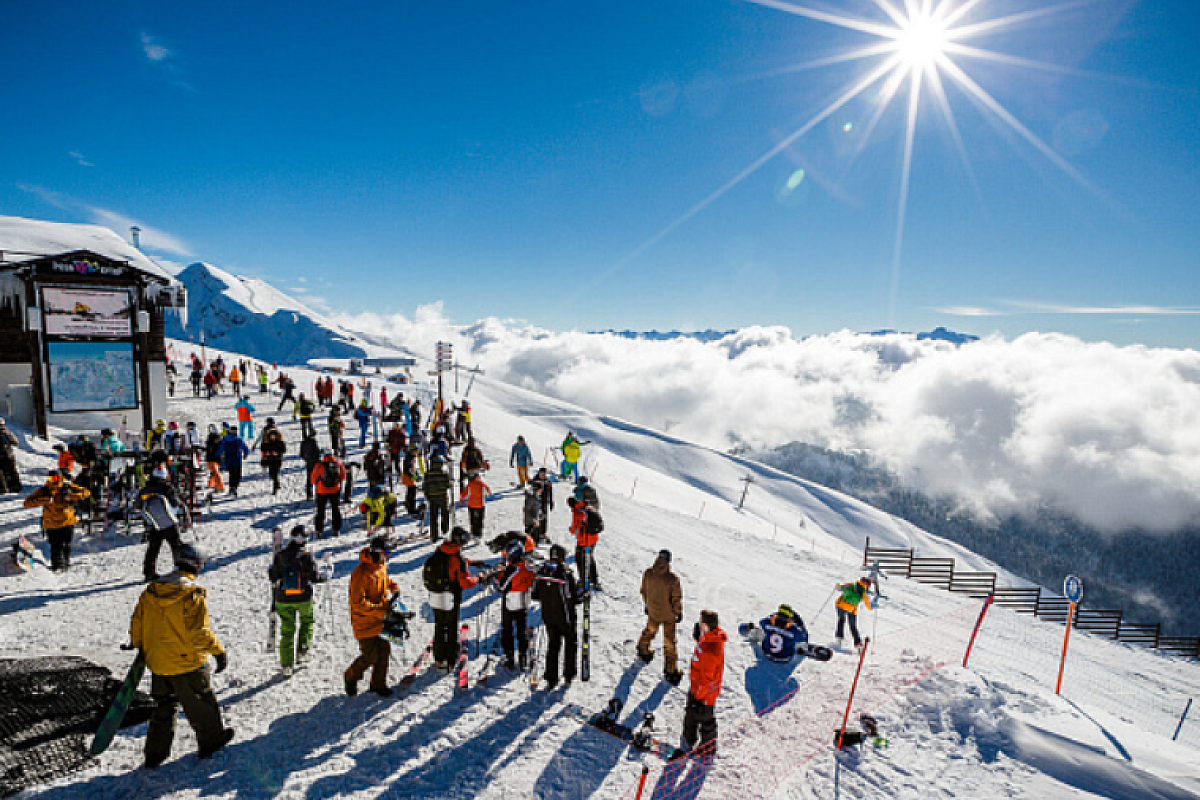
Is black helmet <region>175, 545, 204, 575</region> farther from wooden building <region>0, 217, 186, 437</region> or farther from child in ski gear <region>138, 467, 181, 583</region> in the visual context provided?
wooden building <region>0, 217, 186, 437</region>

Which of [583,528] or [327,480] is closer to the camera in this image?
[583,528]

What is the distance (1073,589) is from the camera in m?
10.1

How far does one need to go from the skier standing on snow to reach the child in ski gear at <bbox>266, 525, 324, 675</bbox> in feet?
7.37

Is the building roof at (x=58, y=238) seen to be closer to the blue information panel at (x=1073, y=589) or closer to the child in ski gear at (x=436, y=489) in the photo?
the child in ski gear at (x=436, y=489)

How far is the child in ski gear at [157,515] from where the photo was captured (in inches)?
330

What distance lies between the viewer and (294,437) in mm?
20578

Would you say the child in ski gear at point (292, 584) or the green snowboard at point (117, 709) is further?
the child in ski gear at point (292, 584)

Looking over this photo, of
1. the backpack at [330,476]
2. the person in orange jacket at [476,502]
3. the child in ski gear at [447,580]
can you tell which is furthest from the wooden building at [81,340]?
the child in ski gear at [447,580]

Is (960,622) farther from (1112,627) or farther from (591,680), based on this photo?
Result: (1112,627)

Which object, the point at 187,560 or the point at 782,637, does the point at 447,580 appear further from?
the point at 782,637

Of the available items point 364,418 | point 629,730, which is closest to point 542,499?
point 629,730

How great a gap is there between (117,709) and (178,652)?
3.31 ft

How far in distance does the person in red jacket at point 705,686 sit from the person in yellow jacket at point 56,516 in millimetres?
10814

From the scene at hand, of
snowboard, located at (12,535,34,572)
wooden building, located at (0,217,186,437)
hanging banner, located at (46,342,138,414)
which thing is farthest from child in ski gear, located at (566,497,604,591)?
hanging banner, located at (46,342,138,414)
